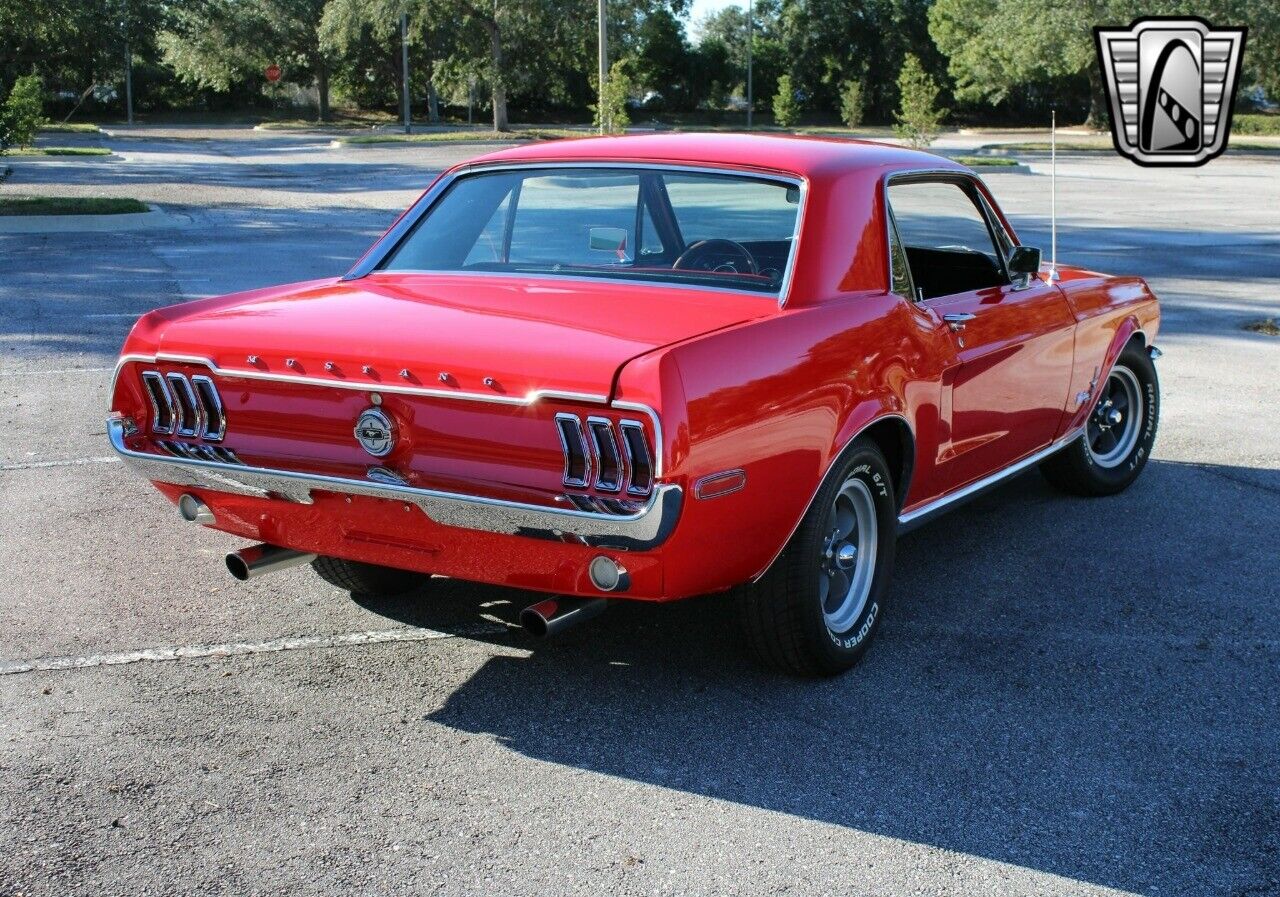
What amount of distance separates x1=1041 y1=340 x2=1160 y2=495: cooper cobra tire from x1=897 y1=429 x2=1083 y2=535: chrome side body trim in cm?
38

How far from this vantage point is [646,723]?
4004mm

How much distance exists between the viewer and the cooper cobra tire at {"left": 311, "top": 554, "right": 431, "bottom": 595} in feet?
16.2

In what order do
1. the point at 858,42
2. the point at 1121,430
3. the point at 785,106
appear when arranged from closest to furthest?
the point at 1121,430 < the point at 785,106 < the point at 858,42

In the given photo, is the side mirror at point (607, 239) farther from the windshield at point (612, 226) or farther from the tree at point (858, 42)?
the tree at point (858, 42)

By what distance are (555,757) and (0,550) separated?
2.91 m

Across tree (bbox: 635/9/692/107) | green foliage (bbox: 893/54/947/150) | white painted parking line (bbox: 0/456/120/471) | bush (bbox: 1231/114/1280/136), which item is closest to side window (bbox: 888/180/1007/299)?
white painted parking line (bbox: 0/456/120/471)

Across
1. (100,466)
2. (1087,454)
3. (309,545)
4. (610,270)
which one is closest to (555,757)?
(309,545)

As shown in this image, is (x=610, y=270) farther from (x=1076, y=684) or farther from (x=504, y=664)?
(x=1076, y=684)

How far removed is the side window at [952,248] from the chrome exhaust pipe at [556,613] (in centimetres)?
224

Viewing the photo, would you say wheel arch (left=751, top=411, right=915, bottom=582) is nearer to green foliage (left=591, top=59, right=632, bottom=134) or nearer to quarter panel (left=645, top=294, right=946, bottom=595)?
quarter panel (left=645, top=294, right=946, bottom=595)

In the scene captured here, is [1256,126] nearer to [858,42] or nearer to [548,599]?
[858,42]

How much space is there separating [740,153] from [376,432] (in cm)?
167

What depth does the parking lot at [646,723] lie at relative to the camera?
3262 mm

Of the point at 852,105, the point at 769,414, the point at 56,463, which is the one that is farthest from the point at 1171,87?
the point at 852,105
